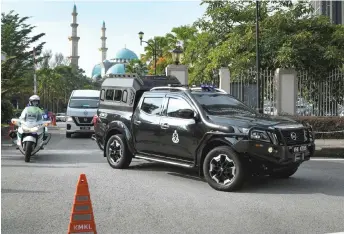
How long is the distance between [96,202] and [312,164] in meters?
5.98

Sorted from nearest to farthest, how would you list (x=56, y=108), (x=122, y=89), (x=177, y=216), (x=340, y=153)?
(x=177, y=216)
(x=122, y=89)
(x=340, y=153)
(x=56, y=108)

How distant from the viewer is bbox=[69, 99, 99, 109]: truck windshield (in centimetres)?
1952

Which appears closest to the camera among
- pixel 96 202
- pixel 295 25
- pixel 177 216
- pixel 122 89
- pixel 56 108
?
pixel 177 216

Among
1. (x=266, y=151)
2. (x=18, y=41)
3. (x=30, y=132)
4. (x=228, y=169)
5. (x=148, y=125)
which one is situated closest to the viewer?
(x=266, y=151)

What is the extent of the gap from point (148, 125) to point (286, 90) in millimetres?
11752

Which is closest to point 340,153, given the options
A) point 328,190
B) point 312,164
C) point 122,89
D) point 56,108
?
point 312,164

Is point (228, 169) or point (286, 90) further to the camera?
point (286, 90)

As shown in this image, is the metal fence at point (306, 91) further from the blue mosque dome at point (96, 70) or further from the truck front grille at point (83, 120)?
the blue mosque dome at point (96, 70)

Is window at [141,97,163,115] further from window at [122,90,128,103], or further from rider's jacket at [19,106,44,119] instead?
rider's jacket at [19,106,44,119]

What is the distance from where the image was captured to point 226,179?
24.3 feet

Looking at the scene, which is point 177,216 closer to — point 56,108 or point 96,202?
point 96,202

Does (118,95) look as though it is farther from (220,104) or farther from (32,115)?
(220,104)

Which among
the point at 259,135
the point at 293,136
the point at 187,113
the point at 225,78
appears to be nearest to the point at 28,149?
the point at 187,113

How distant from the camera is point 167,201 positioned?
6.66 m
